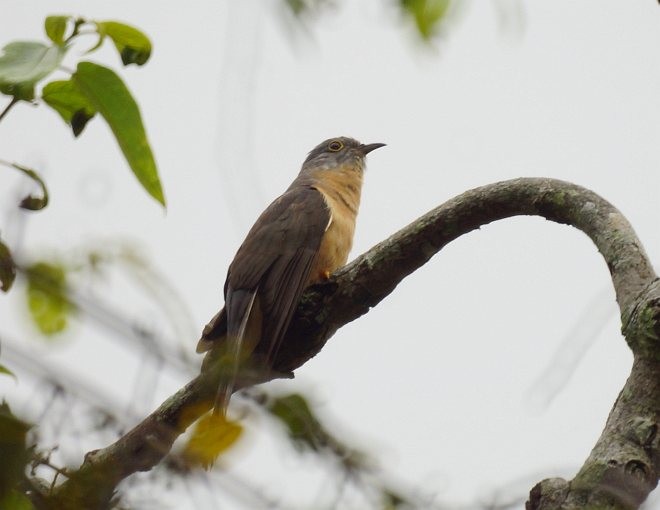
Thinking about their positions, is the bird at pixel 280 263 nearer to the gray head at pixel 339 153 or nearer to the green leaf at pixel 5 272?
the gray head at pixel 339 153

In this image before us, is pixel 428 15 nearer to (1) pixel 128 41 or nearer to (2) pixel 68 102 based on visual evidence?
(1) pixel 128 41

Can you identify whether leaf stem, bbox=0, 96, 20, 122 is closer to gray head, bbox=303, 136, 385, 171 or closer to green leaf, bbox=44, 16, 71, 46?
green leaf, bbox=44, 16, 71, 46

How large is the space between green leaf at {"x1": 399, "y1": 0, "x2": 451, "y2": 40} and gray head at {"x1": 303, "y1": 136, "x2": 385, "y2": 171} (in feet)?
22.1

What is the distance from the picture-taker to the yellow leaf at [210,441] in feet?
3.56

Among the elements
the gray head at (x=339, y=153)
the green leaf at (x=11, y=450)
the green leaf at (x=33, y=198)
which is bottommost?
the green leaf at (x=11, y=450)

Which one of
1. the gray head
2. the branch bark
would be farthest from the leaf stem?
the gray head

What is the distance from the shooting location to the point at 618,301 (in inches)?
114

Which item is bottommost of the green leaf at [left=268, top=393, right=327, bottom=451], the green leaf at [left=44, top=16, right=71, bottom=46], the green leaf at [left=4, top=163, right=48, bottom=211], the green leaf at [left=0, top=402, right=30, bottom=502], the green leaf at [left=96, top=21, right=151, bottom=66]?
the green leaf at [left=0, top=402, right=30, bottom=502]

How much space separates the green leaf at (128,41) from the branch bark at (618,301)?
78 centimetres

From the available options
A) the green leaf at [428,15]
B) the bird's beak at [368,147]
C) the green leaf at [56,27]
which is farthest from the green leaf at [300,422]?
the bird's beak at [368,147]

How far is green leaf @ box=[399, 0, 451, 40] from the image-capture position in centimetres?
125

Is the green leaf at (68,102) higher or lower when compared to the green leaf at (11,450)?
higher

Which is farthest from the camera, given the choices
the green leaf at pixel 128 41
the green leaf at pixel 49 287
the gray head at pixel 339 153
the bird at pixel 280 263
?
the gray head at pixel 339 153

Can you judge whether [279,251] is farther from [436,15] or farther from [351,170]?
[436,15]
